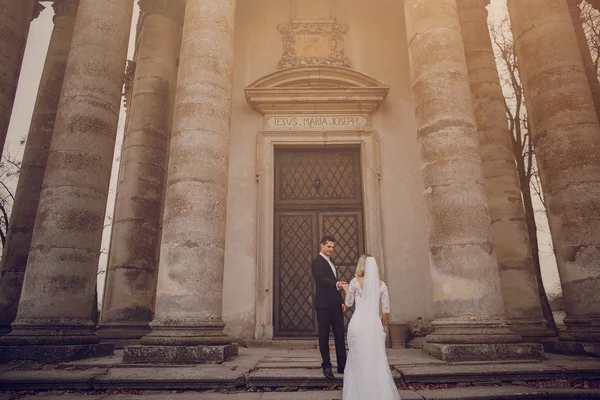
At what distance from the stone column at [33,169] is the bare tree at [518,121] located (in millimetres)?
14134

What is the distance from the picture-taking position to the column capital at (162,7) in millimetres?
11660

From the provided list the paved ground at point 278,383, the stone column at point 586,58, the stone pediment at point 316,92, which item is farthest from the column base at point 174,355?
the stone column at point 586,58

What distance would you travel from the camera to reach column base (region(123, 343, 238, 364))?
5902 mm

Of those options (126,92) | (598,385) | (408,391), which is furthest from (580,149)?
(126,92)

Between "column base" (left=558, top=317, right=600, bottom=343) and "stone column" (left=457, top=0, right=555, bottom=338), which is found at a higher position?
"stone column" (left=457, top=0, right=555, bottom=338)

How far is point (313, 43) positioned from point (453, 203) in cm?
720

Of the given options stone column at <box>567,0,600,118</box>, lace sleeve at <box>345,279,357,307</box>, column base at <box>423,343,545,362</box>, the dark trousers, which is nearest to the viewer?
lace sleeve at <box>345,279,357,307</box>

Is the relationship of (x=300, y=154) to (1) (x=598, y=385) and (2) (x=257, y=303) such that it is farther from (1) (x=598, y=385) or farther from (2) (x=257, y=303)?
(1) (x=598, y=385)

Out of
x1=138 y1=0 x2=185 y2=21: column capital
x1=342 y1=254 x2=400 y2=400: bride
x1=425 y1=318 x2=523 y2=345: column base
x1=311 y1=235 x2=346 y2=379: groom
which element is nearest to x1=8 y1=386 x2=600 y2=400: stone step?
x1=342 y1=254 x2=400 y2=400: bride

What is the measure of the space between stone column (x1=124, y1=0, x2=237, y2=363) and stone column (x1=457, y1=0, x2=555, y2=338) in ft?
22.6

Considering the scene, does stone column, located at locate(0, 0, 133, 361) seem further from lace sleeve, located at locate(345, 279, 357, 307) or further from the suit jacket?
lace sleeve, located at locate(345, 279, 357, 307)

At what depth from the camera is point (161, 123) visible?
1120 cm

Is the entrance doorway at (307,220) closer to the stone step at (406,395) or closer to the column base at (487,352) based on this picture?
the column base at (487,352)

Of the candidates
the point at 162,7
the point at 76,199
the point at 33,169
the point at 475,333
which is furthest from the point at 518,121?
the point at 33,169
